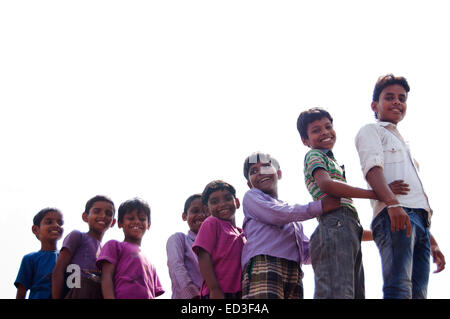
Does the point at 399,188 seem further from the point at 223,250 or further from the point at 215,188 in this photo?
the point at 215,188

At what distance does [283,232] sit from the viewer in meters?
4.82

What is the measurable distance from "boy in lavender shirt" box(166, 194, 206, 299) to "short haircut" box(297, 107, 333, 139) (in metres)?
1.57

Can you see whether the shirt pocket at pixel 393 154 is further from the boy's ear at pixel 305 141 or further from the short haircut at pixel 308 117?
the boy's ear at pixel 305 141

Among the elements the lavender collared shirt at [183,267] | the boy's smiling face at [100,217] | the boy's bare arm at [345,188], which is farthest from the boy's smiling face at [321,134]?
the boy's smiling face at [100,217]

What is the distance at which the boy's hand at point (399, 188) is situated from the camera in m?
4.41

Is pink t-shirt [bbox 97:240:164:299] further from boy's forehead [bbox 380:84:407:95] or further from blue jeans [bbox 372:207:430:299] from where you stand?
boy's forehead [bbox 380:84:407:95]

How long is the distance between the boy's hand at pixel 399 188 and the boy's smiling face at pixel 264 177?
118 cm

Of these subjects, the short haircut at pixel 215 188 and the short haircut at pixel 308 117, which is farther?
the short haircut at pixel 215 188

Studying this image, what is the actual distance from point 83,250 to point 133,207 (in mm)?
646

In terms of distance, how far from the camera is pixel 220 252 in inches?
193
